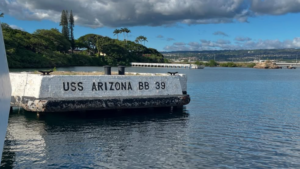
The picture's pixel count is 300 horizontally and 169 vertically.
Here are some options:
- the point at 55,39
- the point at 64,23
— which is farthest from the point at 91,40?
the point at 55,39

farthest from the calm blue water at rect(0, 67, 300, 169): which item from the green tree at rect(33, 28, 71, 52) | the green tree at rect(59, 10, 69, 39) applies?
the green tree at rect(59, 10, 69, 39)

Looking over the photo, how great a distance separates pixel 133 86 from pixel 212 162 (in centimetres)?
968

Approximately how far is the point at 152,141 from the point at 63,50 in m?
119

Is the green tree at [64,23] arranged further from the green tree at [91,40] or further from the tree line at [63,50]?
the green tree at [91,40]

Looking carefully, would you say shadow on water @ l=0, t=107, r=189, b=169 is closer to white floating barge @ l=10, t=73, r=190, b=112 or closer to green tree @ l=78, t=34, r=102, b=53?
white floating barge @ l=10, t=73, r=190, b=112

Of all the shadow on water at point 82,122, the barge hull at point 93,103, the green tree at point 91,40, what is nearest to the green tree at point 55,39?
the green tree at point 91,40

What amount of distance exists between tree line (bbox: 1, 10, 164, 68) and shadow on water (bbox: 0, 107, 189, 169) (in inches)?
2732

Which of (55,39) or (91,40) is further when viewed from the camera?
(91,40)

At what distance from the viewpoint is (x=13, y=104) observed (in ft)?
59.9

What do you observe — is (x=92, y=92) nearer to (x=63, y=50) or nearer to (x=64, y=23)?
(x=63, y=50)

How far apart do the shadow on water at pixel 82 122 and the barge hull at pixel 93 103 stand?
737mm

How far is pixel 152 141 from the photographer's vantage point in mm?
13938

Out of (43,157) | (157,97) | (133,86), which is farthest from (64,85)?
(43,157)

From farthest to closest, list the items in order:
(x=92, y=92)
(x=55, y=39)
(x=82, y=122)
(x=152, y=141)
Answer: (x=55, y=39), (x=92, y=92), (x=82, y=122), (x=152, y=141)
